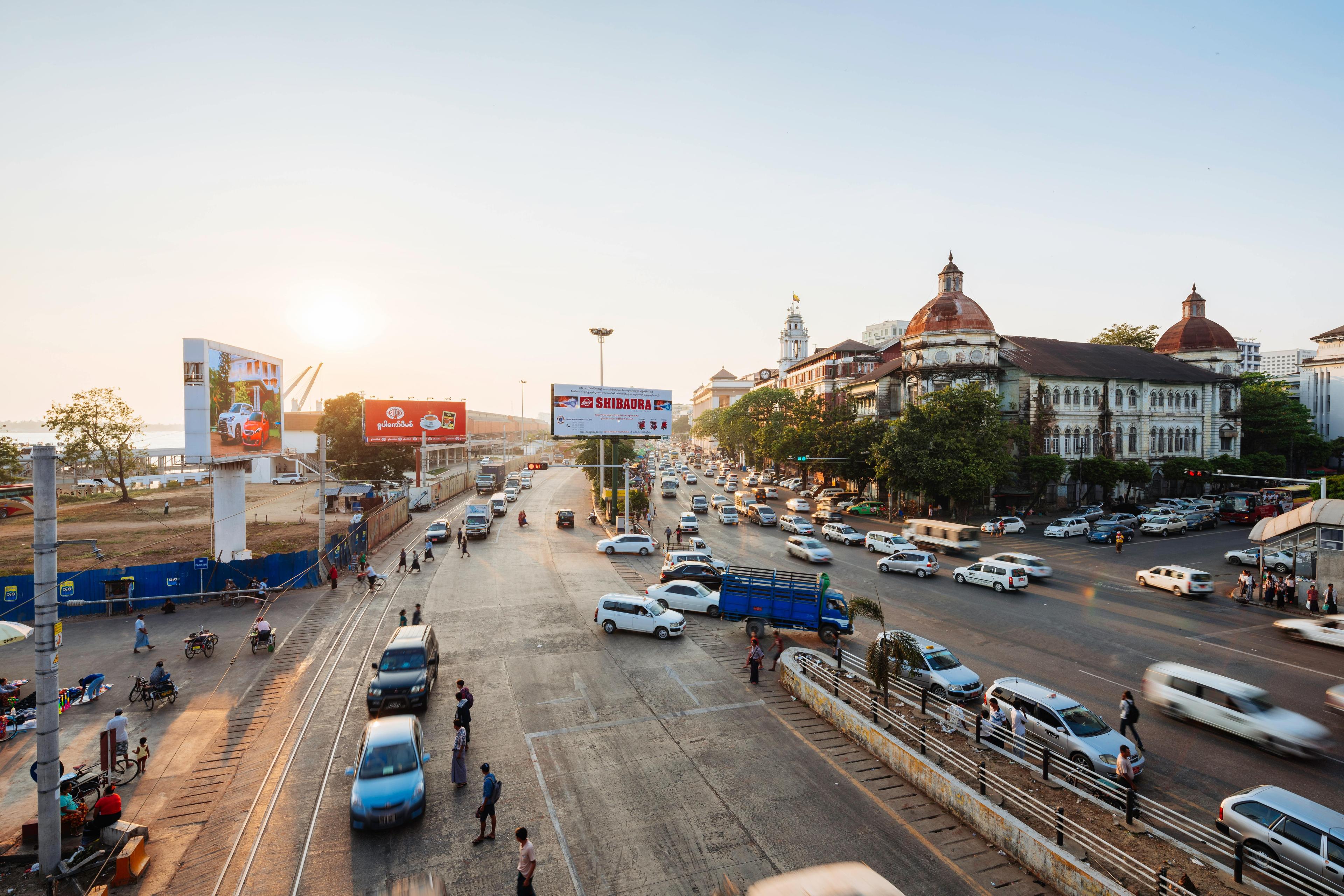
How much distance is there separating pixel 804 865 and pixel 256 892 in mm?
8653

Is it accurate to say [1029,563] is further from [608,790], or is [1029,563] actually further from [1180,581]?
[608,790]

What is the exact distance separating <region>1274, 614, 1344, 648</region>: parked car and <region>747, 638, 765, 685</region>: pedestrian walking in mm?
19554

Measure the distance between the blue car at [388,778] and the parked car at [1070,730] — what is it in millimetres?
12818

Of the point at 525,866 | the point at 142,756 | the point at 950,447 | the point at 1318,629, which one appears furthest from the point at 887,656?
the point at 950,447

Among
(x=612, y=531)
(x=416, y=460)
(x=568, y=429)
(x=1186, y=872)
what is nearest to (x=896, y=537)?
(x=612, y=531)

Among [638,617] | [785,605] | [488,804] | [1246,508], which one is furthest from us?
[1246,508]

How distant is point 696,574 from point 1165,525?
37.6 meters

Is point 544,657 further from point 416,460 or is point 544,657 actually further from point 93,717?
point 416,460

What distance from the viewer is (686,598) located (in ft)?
83.5

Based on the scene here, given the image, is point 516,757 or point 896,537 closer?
point 516,757

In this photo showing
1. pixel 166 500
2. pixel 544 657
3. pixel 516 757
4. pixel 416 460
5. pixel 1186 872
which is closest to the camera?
pixel 1186 872

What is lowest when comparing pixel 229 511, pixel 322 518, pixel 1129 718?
pixel 1129 718

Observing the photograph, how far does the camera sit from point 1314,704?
54.9 feet

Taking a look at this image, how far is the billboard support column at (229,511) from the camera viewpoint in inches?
1189
